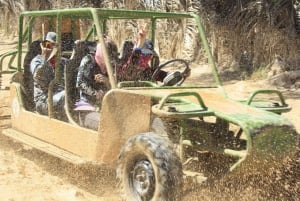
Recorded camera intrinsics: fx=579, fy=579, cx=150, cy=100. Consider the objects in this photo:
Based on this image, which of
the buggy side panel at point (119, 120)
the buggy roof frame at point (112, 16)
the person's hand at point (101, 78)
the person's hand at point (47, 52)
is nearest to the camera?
the buggy side panel at point (119, 120)

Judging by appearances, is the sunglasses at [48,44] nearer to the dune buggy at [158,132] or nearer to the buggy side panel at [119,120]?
the dune buggy at [158,132]

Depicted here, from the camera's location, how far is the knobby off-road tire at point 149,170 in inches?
155

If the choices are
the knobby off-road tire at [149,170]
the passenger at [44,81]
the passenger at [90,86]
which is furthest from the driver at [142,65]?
the knobby off-road tire at [149,170]

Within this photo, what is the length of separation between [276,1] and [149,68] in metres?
7.09

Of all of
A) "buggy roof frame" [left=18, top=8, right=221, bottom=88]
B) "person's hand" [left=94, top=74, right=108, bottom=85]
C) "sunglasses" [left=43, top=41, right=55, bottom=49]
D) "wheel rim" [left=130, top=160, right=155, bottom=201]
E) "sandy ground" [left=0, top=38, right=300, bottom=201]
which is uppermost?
"buggy roof frame" [left=18, top=8, right=221, bottom=88]

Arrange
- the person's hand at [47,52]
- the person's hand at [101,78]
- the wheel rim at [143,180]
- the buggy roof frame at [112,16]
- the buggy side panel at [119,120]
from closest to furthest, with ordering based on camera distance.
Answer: the wheel rim at [143,180] → the buggy side panel at [119,120] → the buggy roof frame at [112,16] → the person's hand at [101,78] → the person's hand at [47,52]

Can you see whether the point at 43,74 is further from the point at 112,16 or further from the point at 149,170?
the point at 149,170

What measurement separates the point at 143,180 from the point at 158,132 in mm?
621

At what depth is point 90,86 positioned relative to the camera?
17.3 feet

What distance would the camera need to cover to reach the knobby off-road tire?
3.93 metres

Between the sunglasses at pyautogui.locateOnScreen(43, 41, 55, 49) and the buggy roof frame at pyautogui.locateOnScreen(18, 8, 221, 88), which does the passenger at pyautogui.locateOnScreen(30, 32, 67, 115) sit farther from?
the buggy roof frame at pyautogui.locateOnScreen(18, 8, 221, 88)

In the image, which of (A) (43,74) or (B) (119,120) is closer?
(B) (119,120)

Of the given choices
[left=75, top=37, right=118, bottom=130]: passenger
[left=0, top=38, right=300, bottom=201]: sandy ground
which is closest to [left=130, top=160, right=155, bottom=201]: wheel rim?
[left=0, top=38, right=300, bottom=201]: sandy ground

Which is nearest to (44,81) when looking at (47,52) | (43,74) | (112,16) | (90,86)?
(43,74)
